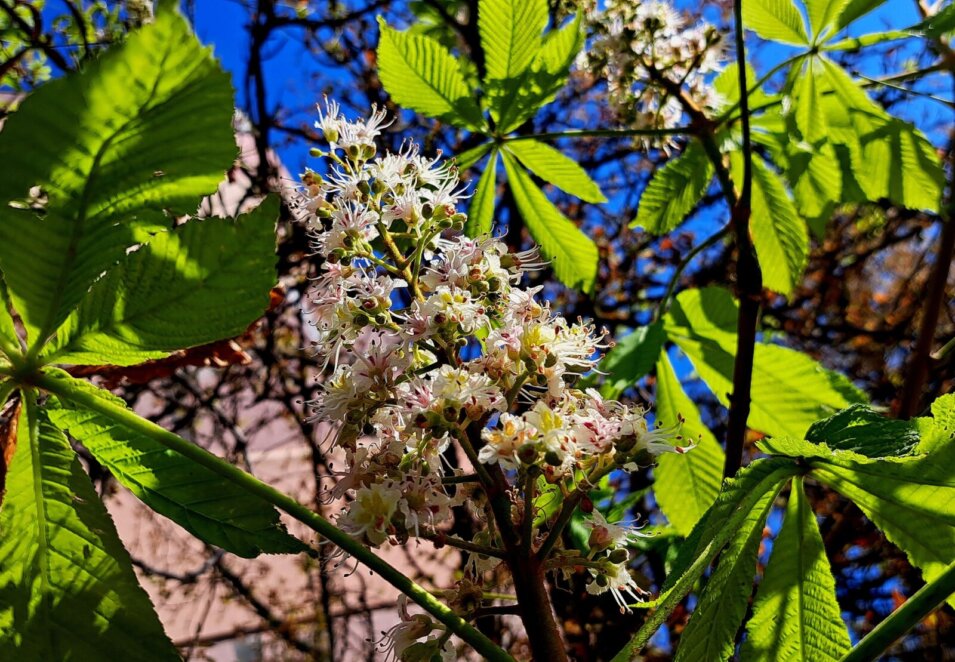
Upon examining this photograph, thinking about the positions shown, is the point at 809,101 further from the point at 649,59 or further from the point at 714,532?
the point at 714,532

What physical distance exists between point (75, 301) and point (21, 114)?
0.16 m

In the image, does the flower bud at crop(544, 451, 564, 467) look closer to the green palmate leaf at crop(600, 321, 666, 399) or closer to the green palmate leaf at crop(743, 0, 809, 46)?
the green palmate leaf at crop(600, 321, 666, 399)

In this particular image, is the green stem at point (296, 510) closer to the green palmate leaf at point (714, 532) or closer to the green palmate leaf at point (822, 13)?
the green palmate leaf at point (714, 532)

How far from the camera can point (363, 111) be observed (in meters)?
3.03

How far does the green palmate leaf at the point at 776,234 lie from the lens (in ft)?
4.09

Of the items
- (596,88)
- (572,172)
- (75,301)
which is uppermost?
(596,88)

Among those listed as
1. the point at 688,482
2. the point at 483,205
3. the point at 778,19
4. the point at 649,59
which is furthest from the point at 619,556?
the point at 649,59

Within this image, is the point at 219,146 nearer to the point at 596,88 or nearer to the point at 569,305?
the point at 569,305

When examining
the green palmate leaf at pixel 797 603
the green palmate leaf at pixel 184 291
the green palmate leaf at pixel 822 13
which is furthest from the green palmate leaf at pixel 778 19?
the green palmate leaf at pixel 184 291

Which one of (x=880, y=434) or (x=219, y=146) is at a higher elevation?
(x=219, y=146)

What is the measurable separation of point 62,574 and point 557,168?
0.85 metres

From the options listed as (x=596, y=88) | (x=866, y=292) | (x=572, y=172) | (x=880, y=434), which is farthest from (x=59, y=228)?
(x=866, y=292)

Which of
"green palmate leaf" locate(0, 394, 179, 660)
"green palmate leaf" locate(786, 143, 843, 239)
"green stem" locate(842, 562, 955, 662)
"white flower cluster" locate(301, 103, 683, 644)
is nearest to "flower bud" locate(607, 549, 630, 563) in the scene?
"white flower cluster" locate(301, 103, 683, 644)

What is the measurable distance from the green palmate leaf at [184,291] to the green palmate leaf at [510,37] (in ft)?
1.98
